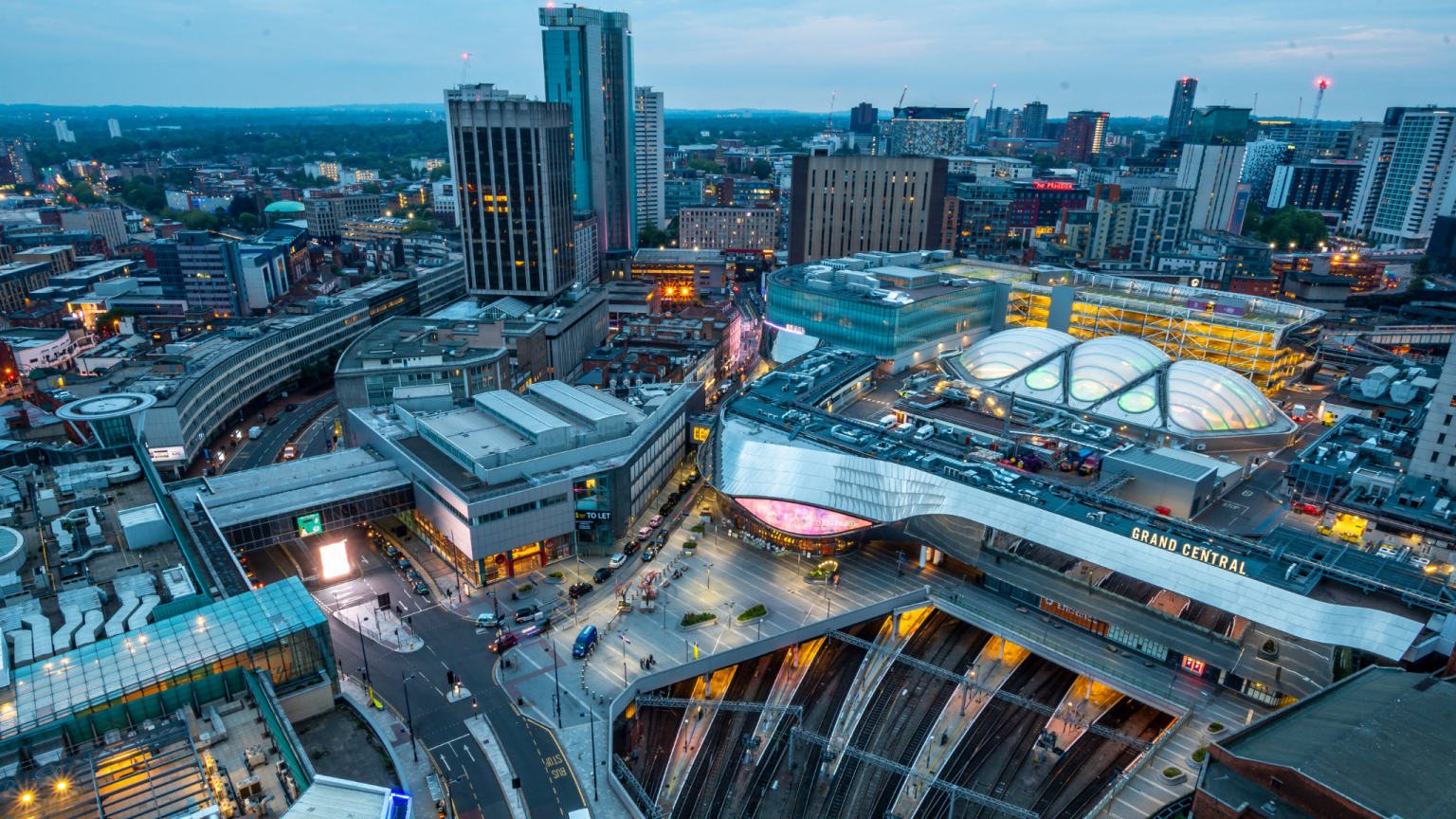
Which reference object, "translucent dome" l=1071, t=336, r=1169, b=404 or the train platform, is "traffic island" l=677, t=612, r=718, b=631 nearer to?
the train platform

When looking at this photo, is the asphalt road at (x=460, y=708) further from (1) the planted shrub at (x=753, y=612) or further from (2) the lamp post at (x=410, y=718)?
(1) the planted shrub at (x=753, y=612)

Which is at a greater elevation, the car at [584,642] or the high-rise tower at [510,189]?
the high-rise tower at [510,189]

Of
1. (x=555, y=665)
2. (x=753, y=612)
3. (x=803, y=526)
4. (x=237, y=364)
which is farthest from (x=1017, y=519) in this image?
(x=237, y=364)

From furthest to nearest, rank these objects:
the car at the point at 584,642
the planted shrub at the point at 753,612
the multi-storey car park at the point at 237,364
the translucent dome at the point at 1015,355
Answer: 1. the translucent dome at the point at 1015,355
2. the multi-storey car park at the point at 237,364
3. the planted shrub at the point at 753,612
4. the car at the point at 584,642

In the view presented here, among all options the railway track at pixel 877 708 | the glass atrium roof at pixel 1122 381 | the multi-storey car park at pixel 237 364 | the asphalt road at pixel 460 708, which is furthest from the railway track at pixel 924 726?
the multi-storey car park at pixel 237 364

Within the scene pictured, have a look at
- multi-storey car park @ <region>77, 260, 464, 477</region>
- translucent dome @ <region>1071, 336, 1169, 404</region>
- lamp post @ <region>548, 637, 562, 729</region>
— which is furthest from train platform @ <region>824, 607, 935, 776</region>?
multi-storey car park @ <region>77, 260, 464, 477</region>

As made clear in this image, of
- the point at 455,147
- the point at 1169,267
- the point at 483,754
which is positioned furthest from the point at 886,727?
the point at 1169,267
